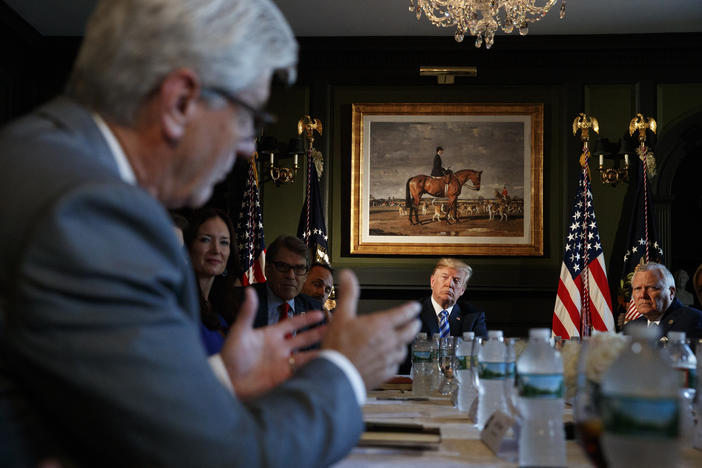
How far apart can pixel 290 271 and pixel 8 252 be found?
3.45 m

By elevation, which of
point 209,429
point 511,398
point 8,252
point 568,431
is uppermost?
point 8,252

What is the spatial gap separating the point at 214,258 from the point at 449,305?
2544mm

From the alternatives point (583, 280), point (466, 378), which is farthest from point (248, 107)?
point (583, 280)

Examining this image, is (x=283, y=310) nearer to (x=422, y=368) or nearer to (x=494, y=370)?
(x=422, y=368)

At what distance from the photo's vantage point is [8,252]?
2.64ft

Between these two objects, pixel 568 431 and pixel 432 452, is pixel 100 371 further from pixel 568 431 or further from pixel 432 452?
pixel 568 431

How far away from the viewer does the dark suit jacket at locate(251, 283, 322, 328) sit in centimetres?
421

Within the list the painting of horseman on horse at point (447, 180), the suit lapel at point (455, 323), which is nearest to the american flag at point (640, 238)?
the painting of horseman on horse at point (447, 180)

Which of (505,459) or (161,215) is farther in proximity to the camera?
(505,459)

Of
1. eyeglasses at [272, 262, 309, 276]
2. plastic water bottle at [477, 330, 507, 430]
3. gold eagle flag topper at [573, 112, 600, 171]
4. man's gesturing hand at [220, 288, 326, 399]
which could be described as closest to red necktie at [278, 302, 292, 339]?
eyeglasses at [272, 262, 309, 276]

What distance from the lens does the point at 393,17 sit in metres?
6.10

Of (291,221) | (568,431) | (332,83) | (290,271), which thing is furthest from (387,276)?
(568,431)

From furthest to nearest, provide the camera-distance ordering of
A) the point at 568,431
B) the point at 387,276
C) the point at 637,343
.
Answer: the point at 387,276 → the point at 568,431 → the point at 637,343

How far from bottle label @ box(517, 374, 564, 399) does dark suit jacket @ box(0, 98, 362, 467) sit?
640 mm
